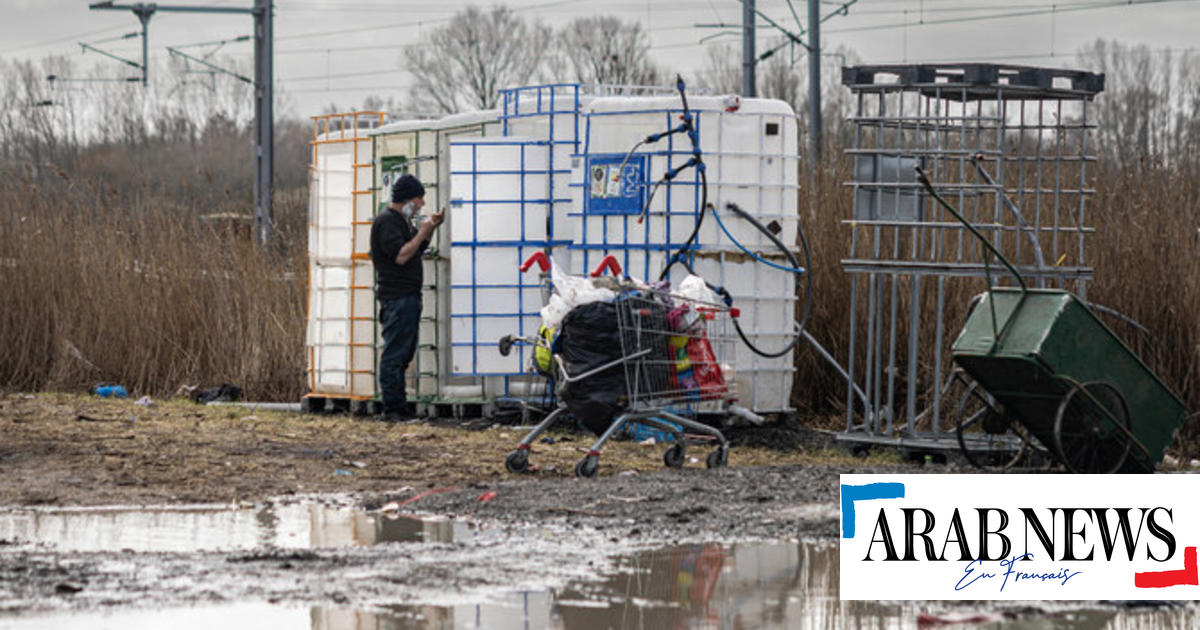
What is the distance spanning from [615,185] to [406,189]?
77.4 inches

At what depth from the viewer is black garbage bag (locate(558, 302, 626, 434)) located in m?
9.84

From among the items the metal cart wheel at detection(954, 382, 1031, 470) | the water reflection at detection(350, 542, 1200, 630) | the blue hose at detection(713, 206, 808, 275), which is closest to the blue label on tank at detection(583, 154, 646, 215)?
the blue hose at detection(713, 206, 808, 275)

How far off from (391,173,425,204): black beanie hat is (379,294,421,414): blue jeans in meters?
0.78

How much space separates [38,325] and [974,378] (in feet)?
36.1

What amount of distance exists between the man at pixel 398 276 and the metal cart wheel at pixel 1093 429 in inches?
229

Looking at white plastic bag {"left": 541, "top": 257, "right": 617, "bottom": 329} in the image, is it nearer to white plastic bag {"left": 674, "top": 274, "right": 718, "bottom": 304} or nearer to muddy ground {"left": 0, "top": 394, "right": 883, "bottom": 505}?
white plastic bag {"left": 674, "top": 274, "right": 718, "bottom": 304}

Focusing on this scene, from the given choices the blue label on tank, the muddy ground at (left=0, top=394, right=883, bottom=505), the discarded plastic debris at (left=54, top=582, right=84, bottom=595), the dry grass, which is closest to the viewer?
the discarded plastic debris at (left=54, top=582, right=84, bottom=595)

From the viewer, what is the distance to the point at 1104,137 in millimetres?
15766

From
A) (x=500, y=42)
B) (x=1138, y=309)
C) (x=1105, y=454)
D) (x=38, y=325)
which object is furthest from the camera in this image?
(x=500, y=42)

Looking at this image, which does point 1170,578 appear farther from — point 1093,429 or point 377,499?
point 377,499

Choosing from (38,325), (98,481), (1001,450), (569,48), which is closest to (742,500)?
(1001,450)

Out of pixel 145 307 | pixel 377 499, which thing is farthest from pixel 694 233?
pixel 145 307

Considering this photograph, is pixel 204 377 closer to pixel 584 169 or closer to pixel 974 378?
pixel 584 169

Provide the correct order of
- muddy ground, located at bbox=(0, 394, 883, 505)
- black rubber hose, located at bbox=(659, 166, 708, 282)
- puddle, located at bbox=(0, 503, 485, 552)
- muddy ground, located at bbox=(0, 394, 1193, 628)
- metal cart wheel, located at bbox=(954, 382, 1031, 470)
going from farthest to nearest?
black rubber hose, located at bbox=(659, 166, 708, 282) → metal cart wheel, located at bbox=(954, 382, 1031, 470) → muddy ground, located at bbox=(0, 394, 883, 505) → puddle, located at bbox=(0, 503, 485, 552) → muddy ground, located at bbox=(0, 394, 1193, 628)
